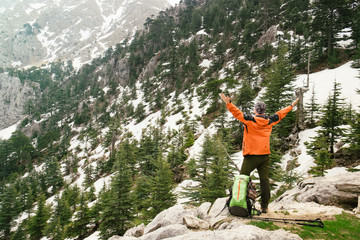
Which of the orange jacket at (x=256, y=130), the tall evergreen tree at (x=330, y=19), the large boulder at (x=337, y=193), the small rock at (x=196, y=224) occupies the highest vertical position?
the tall evergreen tree at (x=330, y=19)

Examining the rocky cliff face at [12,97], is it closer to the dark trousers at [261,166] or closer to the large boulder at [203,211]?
the large boulder at [203,211]

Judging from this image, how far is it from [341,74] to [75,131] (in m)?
98.7

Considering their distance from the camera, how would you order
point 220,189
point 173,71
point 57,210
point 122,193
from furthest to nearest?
point 173,71 → point 57,210 → point 122,193 → point 220,189

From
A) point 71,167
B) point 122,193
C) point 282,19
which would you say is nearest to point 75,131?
point 71,167

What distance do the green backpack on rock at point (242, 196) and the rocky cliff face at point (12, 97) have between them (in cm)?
16851

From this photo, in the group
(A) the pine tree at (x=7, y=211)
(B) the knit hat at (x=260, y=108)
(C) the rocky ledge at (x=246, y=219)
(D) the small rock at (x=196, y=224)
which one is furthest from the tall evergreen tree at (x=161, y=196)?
(A) the pine tree at (x=7, y=211)

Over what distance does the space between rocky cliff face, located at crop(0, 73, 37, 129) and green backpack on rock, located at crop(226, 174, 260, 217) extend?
168511 mm

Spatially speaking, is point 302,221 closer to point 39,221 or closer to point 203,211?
point 203,211

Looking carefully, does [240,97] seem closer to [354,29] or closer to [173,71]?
[354,29]

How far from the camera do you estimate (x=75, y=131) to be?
8625 centimetres

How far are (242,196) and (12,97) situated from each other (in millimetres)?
182337

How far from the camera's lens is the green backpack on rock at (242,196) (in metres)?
4.28

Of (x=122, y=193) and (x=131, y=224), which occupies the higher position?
(x=122, y=193)

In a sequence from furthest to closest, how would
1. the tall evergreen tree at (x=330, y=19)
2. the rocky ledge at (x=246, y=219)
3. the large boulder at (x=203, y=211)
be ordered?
the tall evergreen tree at (x=330, y=19) < the large boulder at (x=203, y=211) < the rocky ledge at (x=246, y=219)
